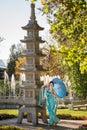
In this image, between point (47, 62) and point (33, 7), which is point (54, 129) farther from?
point (47, 62)

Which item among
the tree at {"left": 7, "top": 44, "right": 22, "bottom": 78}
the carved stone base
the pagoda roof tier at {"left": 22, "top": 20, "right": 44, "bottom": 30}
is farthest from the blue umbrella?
the tree at {"left": 7, "top": 44, "right": 22, "bottom": 78}

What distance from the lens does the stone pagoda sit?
22016mm

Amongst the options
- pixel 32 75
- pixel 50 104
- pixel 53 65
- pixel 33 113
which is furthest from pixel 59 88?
pixel 53 65

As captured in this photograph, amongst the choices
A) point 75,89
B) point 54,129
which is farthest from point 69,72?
point 54,129

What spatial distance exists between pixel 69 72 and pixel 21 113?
17410 millimetres

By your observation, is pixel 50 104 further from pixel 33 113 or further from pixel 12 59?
pixel 12 59

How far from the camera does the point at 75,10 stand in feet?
39.9

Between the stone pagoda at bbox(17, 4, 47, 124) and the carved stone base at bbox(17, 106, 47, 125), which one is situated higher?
the stone pagoda at bbox(17, 4, 47, 124)

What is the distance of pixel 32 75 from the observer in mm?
22594

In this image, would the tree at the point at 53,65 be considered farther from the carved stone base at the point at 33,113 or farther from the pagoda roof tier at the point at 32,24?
the carved stone base at the point at 33,113

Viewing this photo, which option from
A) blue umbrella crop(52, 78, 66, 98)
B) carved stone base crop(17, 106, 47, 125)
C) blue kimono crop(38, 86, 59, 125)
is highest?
blue umbrella crop(52, 78, 66, 98)

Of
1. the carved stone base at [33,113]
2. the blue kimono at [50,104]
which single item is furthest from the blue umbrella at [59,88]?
the carved stone base at [33,113]

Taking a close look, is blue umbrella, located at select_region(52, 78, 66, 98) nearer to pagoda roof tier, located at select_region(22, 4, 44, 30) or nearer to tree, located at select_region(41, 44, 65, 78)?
pagoda roof tier, located at select_region(22, 4, 44, 30)

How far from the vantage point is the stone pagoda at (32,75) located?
867 inches
